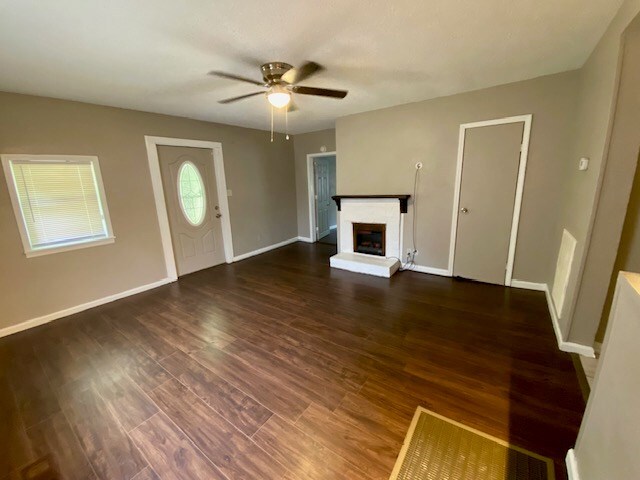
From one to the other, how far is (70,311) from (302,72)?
3.73 metres

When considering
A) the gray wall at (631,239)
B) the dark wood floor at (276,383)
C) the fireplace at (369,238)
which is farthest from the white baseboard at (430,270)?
the gray wall at (631,239)

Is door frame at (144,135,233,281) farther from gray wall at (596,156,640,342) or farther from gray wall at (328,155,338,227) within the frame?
gray wall at (596,156,640,342)

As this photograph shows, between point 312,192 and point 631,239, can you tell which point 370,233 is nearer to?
point 312,192

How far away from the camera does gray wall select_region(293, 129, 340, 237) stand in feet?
17.0

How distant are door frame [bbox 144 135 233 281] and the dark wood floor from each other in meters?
0.88

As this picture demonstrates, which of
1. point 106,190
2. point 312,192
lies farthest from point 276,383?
point 312,192

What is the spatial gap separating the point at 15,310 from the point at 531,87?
6.02m

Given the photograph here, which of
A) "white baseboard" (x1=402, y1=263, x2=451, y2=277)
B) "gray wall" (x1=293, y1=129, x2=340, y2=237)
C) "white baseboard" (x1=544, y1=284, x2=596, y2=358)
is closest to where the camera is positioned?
"white baseboard" (x1=544, y1=284, x2=596, y2=358)

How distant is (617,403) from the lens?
93cm

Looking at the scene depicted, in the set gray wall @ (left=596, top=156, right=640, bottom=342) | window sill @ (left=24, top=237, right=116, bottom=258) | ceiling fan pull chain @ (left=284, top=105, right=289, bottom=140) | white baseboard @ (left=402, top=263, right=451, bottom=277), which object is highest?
ceiling fan pull chain @ (left=284, top=105, right=289, bottom=140)

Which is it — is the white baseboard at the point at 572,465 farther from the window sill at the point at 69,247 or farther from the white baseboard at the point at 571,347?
the window sill at the point at 69,247

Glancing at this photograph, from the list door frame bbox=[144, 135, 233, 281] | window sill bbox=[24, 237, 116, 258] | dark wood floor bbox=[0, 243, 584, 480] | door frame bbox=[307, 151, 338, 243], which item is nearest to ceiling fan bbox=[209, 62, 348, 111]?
door frame bbox=[144, 135, 233, 281]

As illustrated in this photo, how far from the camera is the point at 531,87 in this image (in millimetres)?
2809

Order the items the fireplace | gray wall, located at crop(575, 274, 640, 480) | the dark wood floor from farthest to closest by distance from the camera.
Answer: the fireplace < the dark wood floor < gray wall, located at crop(575, 274, 640, 480)
